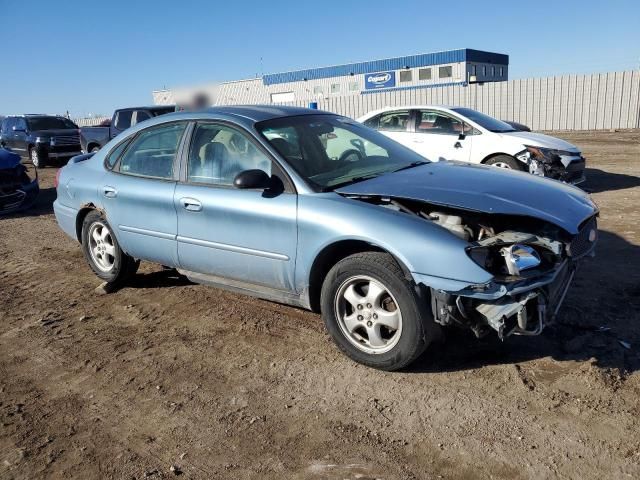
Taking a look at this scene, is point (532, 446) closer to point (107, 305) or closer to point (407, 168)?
point (407, 168)

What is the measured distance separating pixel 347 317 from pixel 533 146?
702 cm

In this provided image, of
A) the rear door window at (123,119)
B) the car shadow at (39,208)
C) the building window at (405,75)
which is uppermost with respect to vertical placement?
the building window at (405,75)

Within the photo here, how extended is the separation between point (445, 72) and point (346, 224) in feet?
142

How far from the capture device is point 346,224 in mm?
3598

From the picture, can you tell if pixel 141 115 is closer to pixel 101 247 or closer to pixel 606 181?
pixel 101 247

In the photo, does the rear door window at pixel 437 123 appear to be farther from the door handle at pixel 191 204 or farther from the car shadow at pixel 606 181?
the door handle at pixel 191 204

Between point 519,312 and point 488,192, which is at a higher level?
point 488,192

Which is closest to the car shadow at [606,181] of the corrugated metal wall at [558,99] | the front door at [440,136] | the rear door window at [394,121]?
the front door at [440,136]

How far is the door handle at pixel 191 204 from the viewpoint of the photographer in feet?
14.5

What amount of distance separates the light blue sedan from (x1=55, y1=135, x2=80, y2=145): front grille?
14.4m

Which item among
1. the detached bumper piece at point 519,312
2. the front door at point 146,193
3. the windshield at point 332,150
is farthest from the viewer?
the front door at point 146,193

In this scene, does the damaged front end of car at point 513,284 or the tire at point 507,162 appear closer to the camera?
the damaged front end of car at point 513,284

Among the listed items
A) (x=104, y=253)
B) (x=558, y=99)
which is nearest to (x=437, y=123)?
(x=104, y=253)

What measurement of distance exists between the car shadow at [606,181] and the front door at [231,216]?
782 cm
